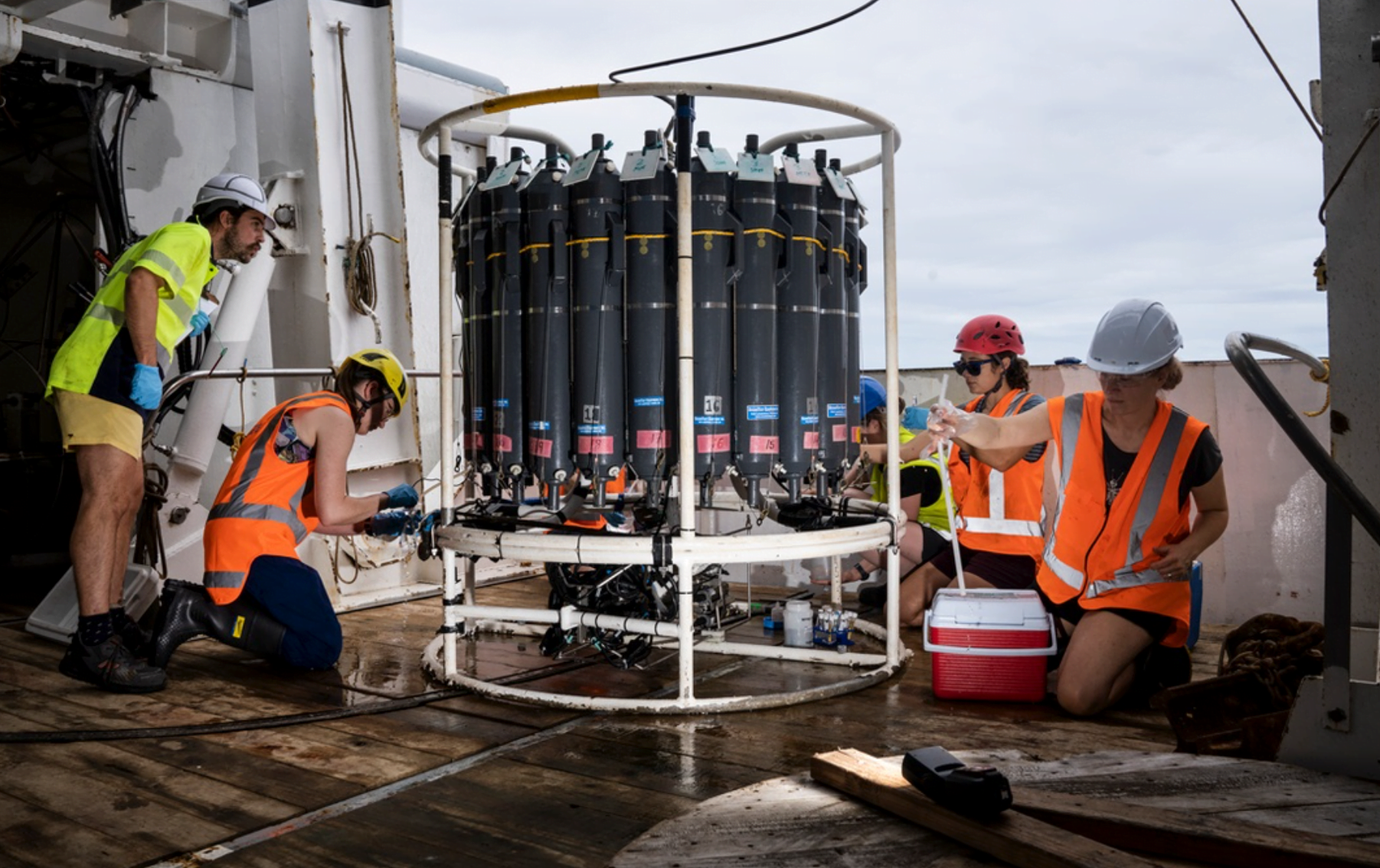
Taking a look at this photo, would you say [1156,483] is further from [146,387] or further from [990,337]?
[146,387]

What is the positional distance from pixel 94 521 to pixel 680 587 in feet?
7.02

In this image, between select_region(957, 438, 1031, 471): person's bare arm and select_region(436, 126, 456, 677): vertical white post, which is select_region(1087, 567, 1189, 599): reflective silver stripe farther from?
select_region(436, 126, 456, 677): vertical white post

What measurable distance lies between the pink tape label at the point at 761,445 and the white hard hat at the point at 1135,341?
3.55 ft

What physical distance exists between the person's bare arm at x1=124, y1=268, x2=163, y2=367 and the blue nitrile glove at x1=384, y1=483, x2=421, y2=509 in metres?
1.00

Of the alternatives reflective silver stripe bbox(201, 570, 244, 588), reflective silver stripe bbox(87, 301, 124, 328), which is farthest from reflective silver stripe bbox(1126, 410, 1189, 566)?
reflective silver stripe bbox(87, 301, 124, 328)

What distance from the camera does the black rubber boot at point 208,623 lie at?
13.1 feet

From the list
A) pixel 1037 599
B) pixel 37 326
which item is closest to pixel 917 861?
pixel 1037 599

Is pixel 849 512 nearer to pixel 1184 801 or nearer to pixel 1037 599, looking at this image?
pixel 1037 599

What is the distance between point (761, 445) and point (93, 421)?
242cm

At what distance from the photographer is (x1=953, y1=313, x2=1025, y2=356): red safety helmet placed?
4.81 metres

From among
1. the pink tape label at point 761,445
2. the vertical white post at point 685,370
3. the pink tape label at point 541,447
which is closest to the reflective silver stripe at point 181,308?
the pink tape label at point 541,447

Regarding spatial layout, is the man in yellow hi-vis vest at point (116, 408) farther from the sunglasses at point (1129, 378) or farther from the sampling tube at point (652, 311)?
the sunglasses at point (1129, 378)

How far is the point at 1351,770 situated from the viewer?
194 centimetres

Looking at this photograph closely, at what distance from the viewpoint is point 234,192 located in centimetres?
423
